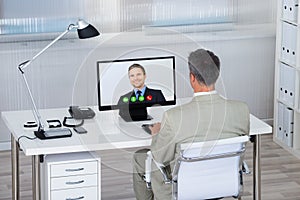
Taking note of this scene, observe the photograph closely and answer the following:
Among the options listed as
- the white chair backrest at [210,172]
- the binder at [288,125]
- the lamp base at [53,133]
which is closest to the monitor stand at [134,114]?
the lamp base at [53,133]

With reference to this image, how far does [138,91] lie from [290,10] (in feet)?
6.50

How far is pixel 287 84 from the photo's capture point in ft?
20.9

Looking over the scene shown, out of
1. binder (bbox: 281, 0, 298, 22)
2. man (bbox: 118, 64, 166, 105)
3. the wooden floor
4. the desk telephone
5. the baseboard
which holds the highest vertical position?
binder (bbox: 281, 0, 298, 22)

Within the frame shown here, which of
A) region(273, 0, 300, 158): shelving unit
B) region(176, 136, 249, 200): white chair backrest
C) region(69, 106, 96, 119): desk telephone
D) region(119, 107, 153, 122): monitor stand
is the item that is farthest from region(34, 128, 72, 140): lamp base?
region(273, 0, 300, 158): shelving unit

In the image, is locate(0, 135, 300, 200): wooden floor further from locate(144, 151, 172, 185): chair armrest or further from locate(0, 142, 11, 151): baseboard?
locate(144, 151, 172, 185): chair armrest

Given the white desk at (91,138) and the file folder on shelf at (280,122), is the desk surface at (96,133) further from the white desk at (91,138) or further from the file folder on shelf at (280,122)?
the file folder on shelf at (280,122)

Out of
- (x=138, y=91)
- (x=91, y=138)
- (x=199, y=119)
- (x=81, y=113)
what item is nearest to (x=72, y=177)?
(x=91, y=138)

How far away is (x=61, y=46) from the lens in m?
6.40

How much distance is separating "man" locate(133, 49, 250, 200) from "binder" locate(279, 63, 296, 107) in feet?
6.84

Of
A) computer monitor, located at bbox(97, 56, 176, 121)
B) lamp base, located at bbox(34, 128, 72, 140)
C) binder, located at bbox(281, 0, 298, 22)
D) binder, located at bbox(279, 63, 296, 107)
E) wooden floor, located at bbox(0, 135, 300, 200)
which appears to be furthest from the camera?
binder, located at bbox(279, 63, 296, 107)

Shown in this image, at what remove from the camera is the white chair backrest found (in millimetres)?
4031

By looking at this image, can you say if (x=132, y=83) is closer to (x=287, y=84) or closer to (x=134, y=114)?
(x=134, y=114)

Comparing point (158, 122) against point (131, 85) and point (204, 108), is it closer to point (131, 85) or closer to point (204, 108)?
point (131, 85)

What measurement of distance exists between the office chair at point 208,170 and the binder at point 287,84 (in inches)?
83.6
